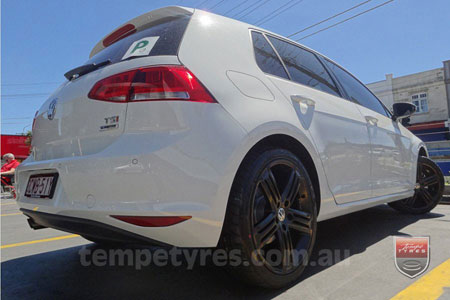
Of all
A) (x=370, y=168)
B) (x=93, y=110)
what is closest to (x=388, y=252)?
(x=370, y=168)

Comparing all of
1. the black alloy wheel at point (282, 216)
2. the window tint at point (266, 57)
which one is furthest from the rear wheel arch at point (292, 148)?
the window tint at point (266, 57)

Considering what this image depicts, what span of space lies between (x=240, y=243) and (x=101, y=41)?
1.86 meters

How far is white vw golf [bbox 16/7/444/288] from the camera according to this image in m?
1.53

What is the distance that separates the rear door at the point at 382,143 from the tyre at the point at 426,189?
0.51m

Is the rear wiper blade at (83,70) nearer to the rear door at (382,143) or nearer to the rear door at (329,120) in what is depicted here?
the rear door at (329,120)

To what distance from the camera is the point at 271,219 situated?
72.8 inches

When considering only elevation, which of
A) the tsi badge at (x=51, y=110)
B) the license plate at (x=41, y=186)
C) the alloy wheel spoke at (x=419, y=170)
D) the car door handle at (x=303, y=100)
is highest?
the tsi badge at (x=51, y=110)

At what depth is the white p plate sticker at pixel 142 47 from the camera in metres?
1.81

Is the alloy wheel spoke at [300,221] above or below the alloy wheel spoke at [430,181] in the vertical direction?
above

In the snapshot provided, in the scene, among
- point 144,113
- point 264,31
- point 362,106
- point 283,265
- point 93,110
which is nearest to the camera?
point 144,113

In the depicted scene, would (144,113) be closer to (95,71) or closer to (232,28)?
(95,71)

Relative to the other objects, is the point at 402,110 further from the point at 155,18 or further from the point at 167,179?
the point at 167,179

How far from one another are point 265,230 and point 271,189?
229mm

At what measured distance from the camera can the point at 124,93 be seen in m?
1.64
